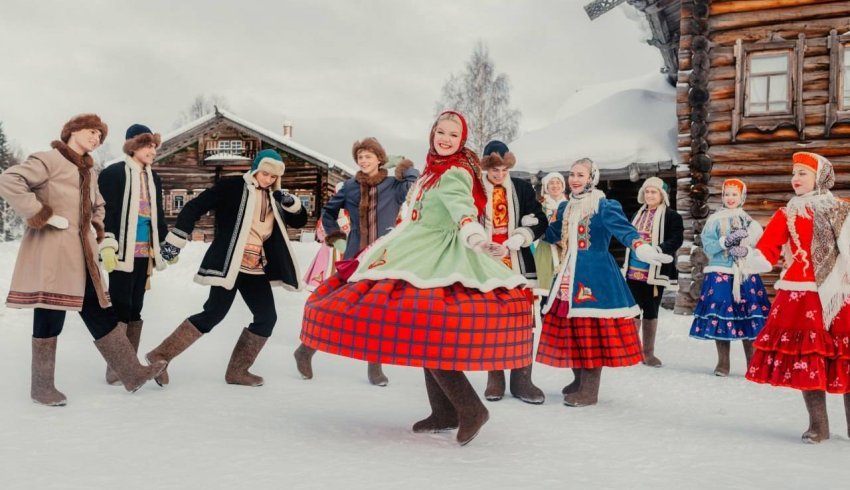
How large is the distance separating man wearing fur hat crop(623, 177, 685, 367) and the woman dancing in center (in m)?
3.78

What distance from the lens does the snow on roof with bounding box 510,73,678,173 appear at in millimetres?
12711

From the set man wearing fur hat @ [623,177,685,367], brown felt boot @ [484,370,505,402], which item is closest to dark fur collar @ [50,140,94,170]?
brown felt boot @ [484,370,505,402]

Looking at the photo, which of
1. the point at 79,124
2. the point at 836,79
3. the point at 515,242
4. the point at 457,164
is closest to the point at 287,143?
the point at 836,79

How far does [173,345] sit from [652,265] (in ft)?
14.9

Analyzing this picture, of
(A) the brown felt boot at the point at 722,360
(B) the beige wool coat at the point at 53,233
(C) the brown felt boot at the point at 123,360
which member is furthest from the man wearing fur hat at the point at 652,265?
(B) the beige wool coat at the point at 53,233

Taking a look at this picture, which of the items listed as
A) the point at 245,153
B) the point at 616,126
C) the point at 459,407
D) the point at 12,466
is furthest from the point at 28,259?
the point at 245,153

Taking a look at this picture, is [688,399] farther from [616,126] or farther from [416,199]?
[616,126]

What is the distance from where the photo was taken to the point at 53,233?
4309 mm

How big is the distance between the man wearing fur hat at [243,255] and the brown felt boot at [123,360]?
31cm

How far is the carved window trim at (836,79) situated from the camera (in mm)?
10219

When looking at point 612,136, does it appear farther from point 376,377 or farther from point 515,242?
point 515,242

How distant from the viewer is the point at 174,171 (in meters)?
25.5

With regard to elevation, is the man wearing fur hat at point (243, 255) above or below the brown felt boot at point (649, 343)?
above

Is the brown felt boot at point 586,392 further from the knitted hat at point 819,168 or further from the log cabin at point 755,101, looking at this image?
the log cabin at point 755,101
